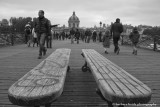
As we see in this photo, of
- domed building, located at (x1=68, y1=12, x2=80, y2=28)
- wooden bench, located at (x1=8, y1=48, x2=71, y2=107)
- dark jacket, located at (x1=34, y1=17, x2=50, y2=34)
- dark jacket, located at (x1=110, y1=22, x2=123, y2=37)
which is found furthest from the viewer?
domed building, located at (x1=68, y1=12, x2=80, y2=28)

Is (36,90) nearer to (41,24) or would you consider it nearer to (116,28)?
(41,24)

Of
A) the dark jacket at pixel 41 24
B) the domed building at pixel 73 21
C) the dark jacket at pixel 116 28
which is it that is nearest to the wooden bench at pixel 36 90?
the dark jacket at pixel 41 24

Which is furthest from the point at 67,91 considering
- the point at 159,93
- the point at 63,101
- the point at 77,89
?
the point at 159,93

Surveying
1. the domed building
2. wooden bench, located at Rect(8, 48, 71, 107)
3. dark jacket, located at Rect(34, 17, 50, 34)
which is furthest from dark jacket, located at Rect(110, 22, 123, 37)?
the domed building

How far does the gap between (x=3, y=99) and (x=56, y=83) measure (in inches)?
75.1

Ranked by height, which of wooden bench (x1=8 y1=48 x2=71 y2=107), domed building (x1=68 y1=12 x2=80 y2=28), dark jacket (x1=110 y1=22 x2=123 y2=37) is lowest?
wooden bench (x1=8 y1=48 x2=71 y2=107)

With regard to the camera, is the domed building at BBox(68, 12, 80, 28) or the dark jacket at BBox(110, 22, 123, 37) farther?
the domed building at BBox(68, 12, 80, 28)

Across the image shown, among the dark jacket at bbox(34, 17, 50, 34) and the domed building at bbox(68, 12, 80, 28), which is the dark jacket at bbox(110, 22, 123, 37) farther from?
Answer: the domed building at bbox(68, 12, 80, 28)

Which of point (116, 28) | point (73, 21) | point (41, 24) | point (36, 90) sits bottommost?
point (36, 90)

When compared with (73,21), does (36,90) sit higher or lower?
lower

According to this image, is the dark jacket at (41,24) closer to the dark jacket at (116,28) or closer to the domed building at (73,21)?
the dark jacket at (116,28)

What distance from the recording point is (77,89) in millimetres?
5691

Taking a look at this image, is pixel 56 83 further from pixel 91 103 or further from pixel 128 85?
pixel 91 103

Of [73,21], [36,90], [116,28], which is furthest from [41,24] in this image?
[73,21]
